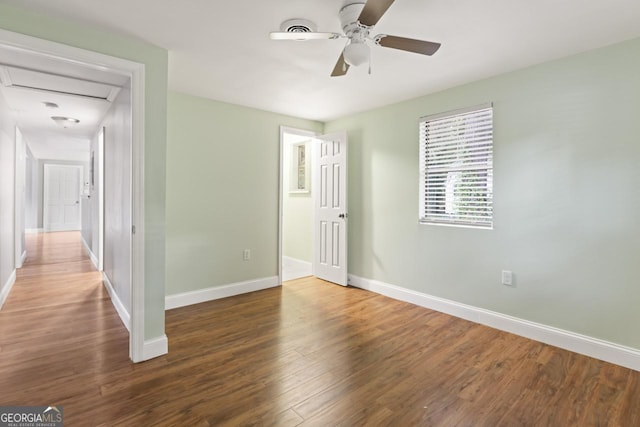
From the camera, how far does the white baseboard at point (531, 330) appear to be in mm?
2404

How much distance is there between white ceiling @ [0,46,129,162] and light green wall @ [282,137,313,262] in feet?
9.71

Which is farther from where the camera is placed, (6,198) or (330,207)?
(330,207)

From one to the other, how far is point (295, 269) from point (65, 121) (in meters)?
4.16

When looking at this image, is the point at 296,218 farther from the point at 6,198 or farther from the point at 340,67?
the point at 6,198

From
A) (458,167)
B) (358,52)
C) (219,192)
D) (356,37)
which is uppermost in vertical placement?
(356,37)

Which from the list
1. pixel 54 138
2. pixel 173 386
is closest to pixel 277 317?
pixel 173 386

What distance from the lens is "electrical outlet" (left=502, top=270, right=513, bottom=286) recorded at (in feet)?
9.77

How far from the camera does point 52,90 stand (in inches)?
129

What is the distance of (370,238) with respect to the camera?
14.1 feet

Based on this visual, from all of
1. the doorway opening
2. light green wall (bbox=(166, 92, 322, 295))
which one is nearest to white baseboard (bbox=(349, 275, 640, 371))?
the doorway opening

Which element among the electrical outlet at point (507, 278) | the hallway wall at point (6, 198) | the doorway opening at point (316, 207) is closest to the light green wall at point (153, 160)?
the doorway opening at point (316, 207)

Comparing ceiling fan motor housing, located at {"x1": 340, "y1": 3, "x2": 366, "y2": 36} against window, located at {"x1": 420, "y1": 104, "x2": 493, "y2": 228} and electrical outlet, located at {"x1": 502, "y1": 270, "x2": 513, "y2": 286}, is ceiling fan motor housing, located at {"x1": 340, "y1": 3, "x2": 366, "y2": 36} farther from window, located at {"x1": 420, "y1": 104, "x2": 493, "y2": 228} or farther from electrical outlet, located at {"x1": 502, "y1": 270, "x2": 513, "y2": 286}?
electrical outlet, located at {"x1": 502, "y1": 270, "x2": 513, "y2": 286}

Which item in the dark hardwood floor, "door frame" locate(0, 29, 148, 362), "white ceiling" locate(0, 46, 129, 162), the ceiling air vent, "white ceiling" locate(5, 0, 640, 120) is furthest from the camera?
"white ceiling" locate(0, 46, 129, 162)

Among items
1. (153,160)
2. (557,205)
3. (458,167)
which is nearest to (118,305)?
(153,160)
